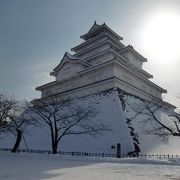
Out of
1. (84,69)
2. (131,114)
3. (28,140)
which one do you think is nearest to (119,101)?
(131,114)

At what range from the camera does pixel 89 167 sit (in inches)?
428

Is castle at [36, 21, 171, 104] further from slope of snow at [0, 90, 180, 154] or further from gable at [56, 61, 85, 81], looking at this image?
slope of snow at [0, 90, 180, 154]

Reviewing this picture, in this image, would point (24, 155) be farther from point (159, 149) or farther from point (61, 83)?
point (61, 83)

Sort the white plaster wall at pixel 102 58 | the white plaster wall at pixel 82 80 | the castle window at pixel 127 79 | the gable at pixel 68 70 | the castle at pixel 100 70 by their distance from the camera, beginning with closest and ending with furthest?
the castle at pixel 100 70 → the white plaster wall at pixel 82 80 → the castle window at pixel 127 79 → the white plaster wall at pixel 102 58 → the gable at pixel 68 70

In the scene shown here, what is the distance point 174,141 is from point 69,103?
12.5m

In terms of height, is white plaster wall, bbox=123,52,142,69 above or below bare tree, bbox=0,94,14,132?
above

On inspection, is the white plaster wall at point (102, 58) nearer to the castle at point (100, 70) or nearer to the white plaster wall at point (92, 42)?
the castle at point (100, 70)

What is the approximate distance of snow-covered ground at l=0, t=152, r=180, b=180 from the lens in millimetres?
8352

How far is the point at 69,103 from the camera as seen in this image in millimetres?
26469

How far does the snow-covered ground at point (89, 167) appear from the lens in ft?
27.4

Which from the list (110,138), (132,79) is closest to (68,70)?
(132,79)

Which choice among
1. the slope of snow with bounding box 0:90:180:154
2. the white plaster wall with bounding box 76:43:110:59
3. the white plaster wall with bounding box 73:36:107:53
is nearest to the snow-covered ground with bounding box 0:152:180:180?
the slope of snow with bounding box 0:90:180:154

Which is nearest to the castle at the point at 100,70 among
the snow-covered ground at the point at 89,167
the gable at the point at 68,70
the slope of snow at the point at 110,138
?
the gable at the point at 68,70

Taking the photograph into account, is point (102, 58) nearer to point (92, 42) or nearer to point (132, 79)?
point (132, 79)
